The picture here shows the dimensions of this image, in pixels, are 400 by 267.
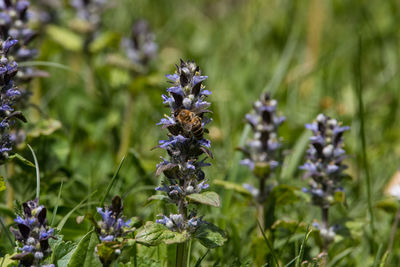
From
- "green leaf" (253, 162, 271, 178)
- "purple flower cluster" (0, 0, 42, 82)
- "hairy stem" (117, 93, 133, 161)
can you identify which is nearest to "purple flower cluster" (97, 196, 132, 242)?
"green leaf" (253, 162, 271, 178)

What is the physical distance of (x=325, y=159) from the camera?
99.9 inches

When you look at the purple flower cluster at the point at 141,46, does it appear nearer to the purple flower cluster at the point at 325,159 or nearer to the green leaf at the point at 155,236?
the purple flower cluster at the point at 325,159

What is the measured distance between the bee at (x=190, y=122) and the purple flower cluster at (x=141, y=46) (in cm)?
249

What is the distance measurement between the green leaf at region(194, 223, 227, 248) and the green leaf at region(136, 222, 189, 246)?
0.08m

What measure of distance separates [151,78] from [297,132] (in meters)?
1.24

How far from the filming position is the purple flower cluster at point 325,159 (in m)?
2.50

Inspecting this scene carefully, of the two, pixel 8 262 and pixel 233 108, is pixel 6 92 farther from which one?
pixel 233 108

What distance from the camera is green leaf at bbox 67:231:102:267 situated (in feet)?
6.26

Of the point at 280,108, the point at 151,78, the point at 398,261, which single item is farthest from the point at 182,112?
the point at 280,108

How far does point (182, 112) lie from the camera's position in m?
1.84

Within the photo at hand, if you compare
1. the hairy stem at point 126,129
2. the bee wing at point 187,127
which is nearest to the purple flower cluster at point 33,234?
the bee wing at point 187,127

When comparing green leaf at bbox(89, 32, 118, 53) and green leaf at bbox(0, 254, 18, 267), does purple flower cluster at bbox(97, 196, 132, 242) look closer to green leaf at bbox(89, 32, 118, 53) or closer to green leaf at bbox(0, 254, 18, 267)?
green leaf at bbox(0, 254, 18, 267)

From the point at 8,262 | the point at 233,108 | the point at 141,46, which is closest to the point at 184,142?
the point at 8,262

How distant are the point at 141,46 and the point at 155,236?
8.70 feet
